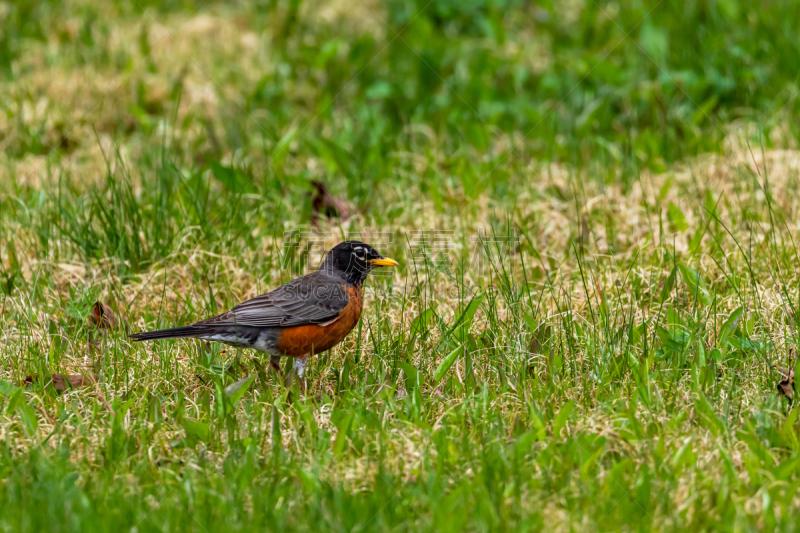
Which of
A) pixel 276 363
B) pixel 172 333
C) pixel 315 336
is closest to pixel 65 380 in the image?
pixel 172 333

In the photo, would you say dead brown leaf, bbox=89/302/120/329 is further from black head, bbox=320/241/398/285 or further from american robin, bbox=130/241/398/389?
black head, bbox=320/241/398/285

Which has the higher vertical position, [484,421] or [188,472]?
[484,421]

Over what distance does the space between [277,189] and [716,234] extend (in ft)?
9.55

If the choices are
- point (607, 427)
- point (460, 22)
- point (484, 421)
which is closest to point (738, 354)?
point (607, 427)

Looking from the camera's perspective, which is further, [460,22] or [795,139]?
[460,22]

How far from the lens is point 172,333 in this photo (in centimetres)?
386

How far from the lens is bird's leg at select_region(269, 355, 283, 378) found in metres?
4.17

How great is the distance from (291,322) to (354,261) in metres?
0.67

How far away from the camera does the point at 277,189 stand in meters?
6.08

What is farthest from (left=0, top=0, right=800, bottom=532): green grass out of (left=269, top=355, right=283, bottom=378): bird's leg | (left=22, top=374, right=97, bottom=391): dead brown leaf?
(left=269, top=355, right=283, bottom=378): bird's leg

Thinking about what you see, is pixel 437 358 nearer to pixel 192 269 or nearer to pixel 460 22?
pixel 192 269

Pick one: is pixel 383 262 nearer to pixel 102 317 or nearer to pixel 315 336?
pixel 315 336

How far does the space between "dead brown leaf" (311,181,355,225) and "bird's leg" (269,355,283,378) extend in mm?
1687

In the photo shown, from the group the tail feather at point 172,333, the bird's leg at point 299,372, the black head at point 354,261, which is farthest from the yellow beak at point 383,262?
the tail feather at point 172,333
